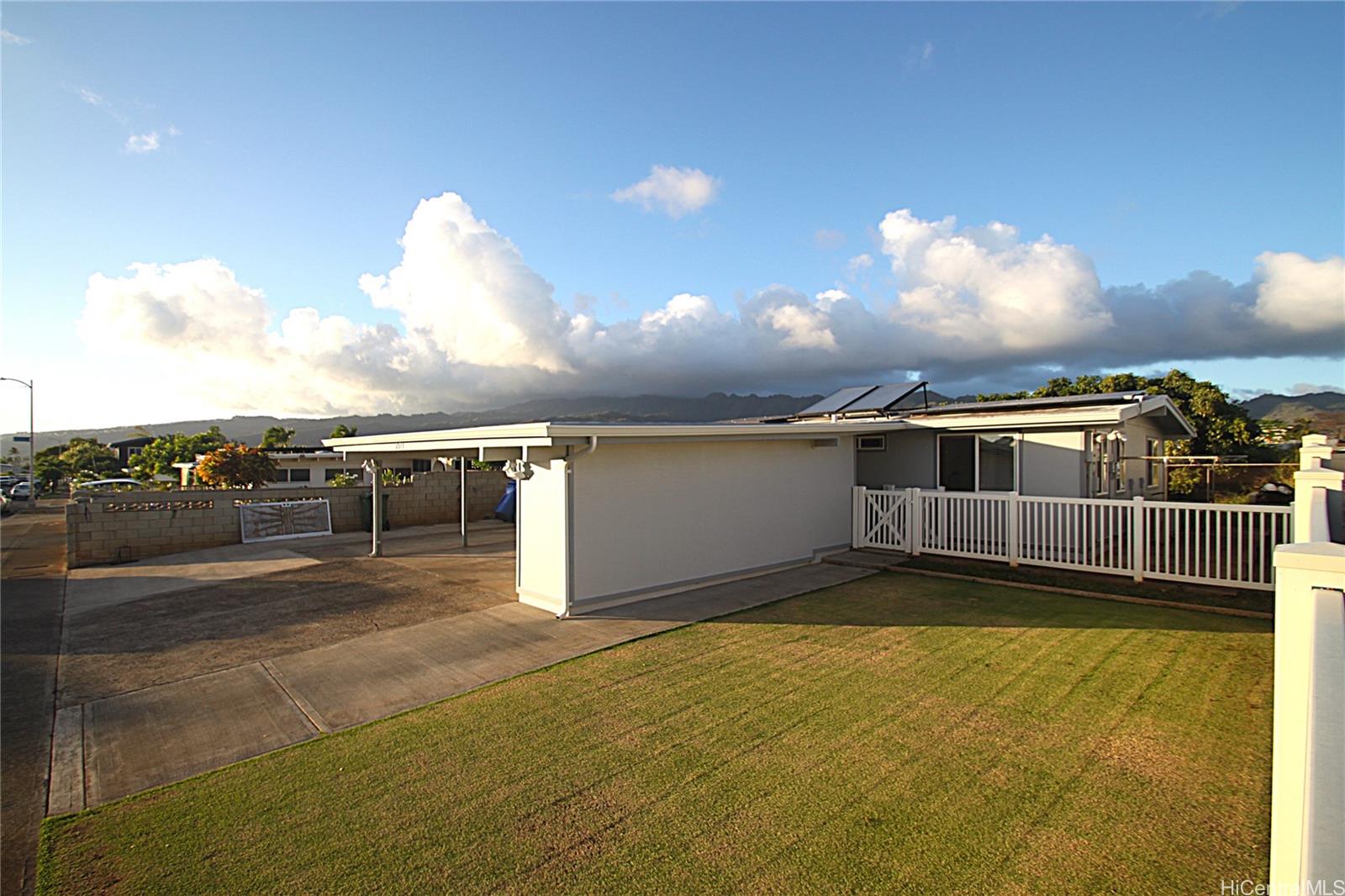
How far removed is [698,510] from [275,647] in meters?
5.27

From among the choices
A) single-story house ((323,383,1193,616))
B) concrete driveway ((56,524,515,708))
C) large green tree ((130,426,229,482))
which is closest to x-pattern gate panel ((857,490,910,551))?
single-story house ((323,383,1193,616))

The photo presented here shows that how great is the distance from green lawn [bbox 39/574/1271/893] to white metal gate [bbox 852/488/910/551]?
5112mm

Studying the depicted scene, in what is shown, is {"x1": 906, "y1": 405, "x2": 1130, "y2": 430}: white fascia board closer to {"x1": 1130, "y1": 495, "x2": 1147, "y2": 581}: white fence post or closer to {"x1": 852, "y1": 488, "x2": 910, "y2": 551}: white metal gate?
{"x1": 852, "y1": 488, "x2": 910, "y2": 551}: white metal gate

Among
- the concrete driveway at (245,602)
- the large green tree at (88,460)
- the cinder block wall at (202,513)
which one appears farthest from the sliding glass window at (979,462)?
the large green tree at (88,460)

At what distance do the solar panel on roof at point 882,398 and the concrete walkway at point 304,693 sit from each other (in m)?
6.83

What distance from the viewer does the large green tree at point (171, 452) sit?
1591 inches

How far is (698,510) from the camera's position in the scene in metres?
9.02

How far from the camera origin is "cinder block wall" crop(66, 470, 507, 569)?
12594 millimetres

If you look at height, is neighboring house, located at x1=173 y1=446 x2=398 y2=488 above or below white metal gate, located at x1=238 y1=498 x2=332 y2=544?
above

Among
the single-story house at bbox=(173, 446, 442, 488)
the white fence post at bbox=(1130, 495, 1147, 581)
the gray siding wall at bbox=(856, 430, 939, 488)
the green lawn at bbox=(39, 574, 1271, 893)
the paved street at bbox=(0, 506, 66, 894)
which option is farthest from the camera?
the single-story house at bbox=(173, 446, 442, 488)

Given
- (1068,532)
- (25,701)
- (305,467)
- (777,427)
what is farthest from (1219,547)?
(305,467)

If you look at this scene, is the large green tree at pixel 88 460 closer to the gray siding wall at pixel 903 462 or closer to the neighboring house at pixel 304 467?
the neighboring house at pixel 304 467

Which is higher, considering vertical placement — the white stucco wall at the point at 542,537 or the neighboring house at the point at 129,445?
the neighboring house at the point at 129,445

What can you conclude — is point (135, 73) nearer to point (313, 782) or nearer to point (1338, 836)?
point (313, 782)
